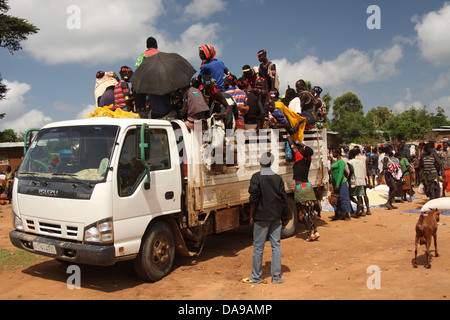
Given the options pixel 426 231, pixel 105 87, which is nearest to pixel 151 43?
pixel 105 87

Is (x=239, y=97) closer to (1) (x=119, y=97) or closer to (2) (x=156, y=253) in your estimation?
(1) (x=119, y=97)

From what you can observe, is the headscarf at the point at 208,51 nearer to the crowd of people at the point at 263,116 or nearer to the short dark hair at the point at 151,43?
the crowd of people at the point at 263,116

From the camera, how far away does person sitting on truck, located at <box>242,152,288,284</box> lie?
212 inches

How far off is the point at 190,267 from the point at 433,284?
11.9 ft

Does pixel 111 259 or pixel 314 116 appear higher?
pixel 314 116

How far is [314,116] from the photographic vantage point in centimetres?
900

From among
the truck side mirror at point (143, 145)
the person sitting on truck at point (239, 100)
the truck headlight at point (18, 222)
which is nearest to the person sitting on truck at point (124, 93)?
the person sitting on truck at point (239, 100)

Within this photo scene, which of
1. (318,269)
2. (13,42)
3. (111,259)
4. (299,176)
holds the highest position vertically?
(13,42)

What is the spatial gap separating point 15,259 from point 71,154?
270 cm

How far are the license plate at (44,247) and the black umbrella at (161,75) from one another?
2803 millimetres

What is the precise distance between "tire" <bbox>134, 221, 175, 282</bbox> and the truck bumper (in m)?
0.57

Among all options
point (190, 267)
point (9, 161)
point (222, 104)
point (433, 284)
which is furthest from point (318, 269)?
point (9, 161)
